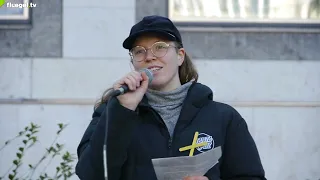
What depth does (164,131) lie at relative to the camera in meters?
2.95

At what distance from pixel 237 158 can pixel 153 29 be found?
704 millimetres

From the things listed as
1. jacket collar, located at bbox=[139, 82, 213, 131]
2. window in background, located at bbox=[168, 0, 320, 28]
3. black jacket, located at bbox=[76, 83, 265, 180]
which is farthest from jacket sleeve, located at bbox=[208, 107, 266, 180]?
window in background, located at bbox=[168, 0, 320, 28]

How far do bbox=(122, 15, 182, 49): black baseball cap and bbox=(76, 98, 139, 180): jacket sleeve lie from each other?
1.36 ft

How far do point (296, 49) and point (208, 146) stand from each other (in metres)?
4.11

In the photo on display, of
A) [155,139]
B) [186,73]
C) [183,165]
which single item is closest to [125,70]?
[186,73]

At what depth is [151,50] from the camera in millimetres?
2992

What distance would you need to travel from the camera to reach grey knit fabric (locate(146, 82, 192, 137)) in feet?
9.88

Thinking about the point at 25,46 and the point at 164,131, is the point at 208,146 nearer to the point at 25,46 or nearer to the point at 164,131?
the point at 164,131

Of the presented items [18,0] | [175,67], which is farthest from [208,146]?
[18,0]

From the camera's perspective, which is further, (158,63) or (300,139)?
(300,139)

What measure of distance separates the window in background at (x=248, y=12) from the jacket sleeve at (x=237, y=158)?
385 centimetres

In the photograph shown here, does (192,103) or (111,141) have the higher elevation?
(192,103)

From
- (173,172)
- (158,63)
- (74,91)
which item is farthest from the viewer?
(74,91)

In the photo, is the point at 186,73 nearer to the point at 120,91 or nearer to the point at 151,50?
the point at 151,50
